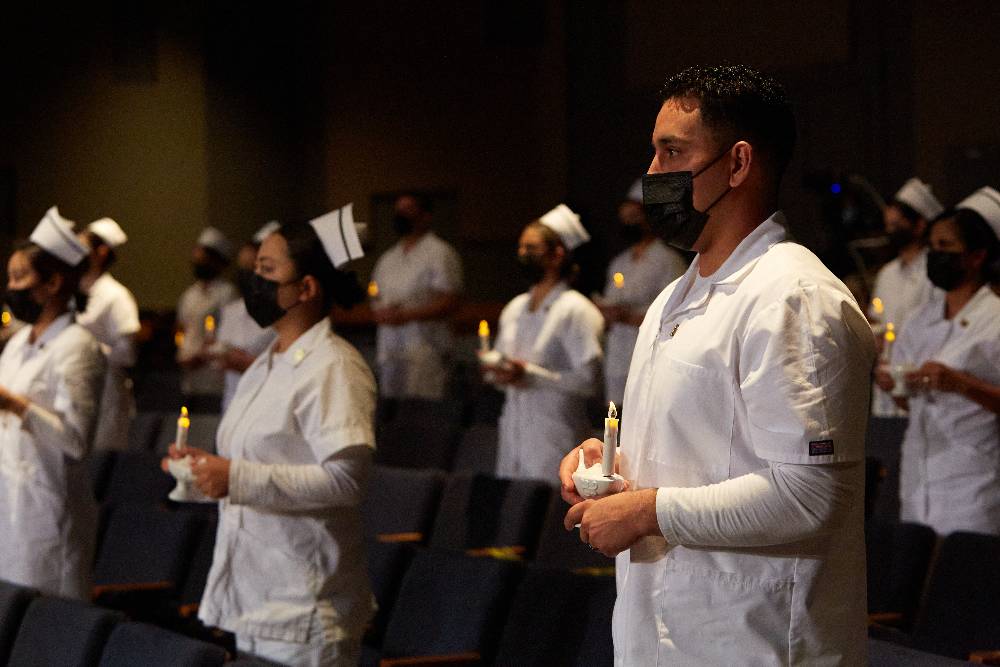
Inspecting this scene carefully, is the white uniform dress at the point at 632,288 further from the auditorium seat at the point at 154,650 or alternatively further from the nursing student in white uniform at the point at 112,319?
the auditorium seat at the point at 154,650

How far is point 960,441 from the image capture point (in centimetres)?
391

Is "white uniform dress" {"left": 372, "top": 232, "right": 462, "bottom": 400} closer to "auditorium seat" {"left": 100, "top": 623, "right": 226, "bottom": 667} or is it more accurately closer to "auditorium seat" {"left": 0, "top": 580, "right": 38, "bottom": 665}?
"auditorium seat" {"left": 0, "top": 580, "right": 38, "bottom": 665}

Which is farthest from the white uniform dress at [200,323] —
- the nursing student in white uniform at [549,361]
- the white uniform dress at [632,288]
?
the nursing student in white uniform at [549,361]

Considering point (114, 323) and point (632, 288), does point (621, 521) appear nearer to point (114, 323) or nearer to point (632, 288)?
point (632, 288)

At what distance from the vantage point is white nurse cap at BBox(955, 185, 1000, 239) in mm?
3975

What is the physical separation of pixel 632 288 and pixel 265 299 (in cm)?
374

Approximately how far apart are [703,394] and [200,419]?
4774 millimetres

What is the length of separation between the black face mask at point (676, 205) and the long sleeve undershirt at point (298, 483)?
3.77 ft

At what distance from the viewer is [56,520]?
3457 mm

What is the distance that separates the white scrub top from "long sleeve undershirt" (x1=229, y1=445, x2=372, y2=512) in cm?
108

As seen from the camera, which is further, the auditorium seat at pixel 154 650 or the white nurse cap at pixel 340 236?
the white nurse cap at pixel 340 236

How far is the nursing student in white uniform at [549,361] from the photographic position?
4.91 metres

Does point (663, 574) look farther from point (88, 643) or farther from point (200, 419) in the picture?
point (200, 419)

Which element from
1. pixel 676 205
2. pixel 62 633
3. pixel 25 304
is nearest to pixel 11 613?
pixel 62 633
